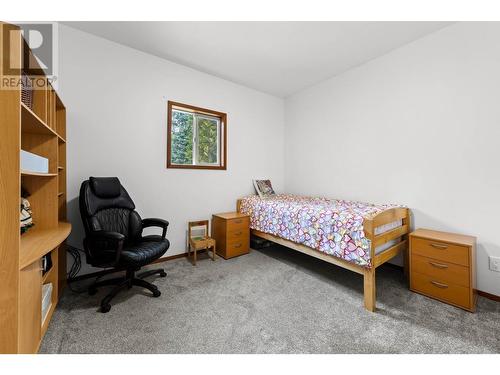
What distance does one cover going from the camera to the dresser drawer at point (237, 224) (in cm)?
298

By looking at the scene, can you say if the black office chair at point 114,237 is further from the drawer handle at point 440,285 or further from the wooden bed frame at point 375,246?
the drawer handle at point 440,285

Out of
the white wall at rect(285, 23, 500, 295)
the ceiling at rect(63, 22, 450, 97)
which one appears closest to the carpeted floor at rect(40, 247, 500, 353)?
the white wall at rect(285, 23, 500, 295)

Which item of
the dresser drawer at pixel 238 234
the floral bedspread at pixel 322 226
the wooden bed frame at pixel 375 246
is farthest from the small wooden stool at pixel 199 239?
the wooden bed frame at pixel 375 246

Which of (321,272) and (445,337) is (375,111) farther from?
(445,337)

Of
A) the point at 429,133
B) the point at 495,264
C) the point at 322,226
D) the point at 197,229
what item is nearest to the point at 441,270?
the point at 495,264

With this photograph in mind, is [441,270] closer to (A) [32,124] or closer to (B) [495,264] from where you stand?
(B) [495,264]

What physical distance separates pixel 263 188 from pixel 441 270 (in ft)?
8.05

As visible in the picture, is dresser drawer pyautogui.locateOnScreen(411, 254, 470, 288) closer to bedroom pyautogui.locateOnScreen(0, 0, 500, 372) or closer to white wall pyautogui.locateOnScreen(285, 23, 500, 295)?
bedroom pyautogui.locateOnScreen(0, 0, 500, 372)

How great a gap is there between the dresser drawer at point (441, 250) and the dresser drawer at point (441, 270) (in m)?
0.04

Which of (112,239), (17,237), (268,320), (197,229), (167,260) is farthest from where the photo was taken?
(197,229)

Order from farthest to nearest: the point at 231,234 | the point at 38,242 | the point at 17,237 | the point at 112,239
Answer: the point at 231,234 → the point at 112,239 → the point at 38,242 → the point at 17,237

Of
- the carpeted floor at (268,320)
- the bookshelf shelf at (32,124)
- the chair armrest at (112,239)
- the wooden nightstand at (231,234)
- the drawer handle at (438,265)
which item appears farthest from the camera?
the wooden nightstand at (231,234)

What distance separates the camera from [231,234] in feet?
9.85

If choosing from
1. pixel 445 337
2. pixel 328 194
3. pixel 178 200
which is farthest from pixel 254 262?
pixel 445 337
